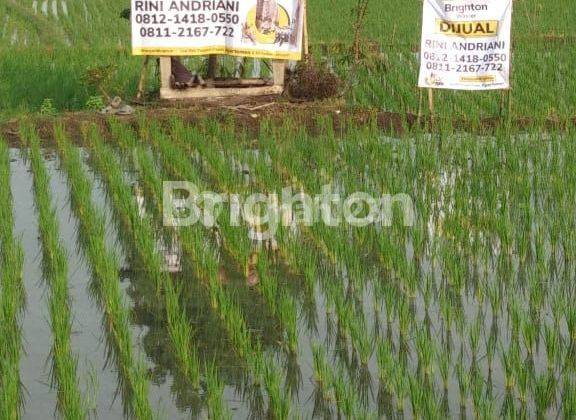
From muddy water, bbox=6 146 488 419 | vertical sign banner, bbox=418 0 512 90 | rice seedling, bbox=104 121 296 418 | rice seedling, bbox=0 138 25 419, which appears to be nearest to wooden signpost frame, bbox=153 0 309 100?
vertical sign banner, bbox=418 0 512 90

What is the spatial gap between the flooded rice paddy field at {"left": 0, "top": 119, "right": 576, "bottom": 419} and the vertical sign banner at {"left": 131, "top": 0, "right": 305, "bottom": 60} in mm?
2528

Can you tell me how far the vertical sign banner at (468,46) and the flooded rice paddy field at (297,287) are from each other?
1550 mm

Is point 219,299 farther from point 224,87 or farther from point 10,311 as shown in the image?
point 224,87

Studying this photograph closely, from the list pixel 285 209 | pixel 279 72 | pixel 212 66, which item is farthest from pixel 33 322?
pixel 212 66

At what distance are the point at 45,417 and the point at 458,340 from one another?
5.89ft

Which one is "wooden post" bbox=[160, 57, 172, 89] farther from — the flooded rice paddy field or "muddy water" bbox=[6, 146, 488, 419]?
"muddy water" bbox=[6, 146, 488, 419]

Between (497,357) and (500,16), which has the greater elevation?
(500,16)

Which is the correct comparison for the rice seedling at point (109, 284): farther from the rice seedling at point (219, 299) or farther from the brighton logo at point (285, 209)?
the brighton logo at point (285, 209)

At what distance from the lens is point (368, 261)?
6539mm

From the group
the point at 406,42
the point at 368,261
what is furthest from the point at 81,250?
the point at 406,42

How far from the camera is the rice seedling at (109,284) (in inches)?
182

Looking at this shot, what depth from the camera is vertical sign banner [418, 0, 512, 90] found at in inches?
419

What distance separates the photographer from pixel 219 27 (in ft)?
38.2

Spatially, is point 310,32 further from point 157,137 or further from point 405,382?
point 405,382
